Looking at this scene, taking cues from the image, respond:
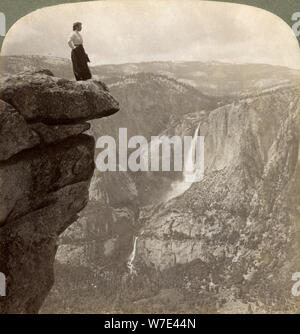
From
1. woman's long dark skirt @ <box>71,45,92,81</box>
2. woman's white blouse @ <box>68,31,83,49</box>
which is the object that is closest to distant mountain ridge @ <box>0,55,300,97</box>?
woman's long dark skirt @ <box>71,45,92,81</box>

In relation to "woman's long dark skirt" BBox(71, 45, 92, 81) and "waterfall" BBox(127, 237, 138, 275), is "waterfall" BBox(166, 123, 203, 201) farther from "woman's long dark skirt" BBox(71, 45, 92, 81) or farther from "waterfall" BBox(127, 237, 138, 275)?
"woman's long dark skirt" BBox(71, 45, 92, 81)

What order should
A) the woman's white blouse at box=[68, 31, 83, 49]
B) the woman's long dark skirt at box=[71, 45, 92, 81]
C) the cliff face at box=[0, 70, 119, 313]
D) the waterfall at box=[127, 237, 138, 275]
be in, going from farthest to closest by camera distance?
the waterfall at box=[127, 237, 138, 275] < the woman's white blouse at box=[68, 31, 83, 49] < the woman's long dark skirt at box=[71, 45, 92, 81] < the cliff face at box=[0, 70, 119, 313]

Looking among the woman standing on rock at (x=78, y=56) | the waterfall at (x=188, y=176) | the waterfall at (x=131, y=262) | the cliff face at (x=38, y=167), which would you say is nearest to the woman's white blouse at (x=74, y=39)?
the woman standing on rock at (x=78, y=56)

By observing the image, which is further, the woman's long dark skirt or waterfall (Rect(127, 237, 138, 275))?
waterfall (Rect(127, 237, 138, 275))

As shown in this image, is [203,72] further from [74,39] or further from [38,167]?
[38,167]

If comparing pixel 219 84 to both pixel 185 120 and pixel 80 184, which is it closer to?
pixel 185 120

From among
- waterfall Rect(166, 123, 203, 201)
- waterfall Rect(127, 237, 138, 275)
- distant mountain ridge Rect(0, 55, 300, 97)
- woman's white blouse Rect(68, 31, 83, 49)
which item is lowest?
waterfall Rect(127, 237, 138, 275)
